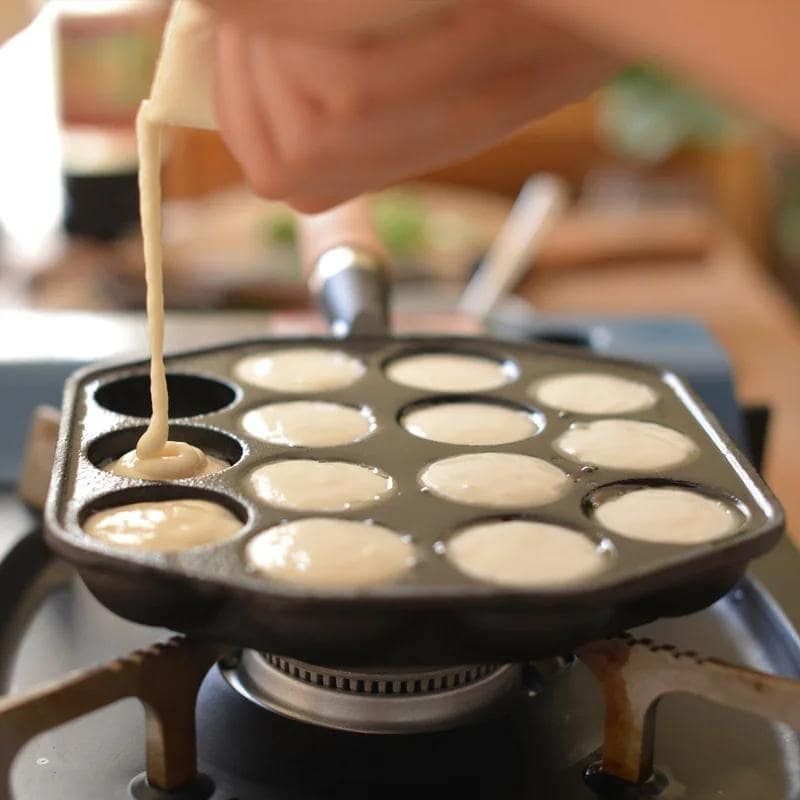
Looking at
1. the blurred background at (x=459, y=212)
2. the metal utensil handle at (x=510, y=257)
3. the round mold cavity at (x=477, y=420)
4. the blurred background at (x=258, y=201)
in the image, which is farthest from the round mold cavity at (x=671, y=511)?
the blurred background at (x=258, y=201)

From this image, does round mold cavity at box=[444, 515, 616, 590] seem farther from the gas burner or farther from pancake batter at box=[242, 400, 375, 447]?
pancake batter at box=[242, 400, 375, 447]

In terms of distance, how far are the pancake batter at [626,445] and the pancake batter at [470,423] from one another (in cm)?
5

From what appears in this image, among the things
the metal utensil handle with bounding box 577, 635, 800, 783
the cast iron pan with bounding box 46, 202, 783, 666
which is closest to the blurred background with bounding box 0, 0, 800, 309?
the cast iron pan with bounding box 46, 202, 783, 666

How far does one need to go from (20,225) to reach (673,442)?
99.1 inches

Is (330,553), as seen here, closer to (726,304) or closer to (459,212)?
(726,304)

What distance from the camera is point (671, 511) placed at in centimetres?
112

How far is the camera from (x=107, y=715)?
1141mm

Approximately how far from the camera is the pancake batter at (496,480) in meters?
1.15

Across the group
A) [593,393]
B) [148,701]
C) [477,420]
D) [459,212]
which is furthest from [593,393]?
[459,212]

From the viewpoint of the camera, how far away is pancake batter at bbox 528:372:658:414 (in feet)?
4.60

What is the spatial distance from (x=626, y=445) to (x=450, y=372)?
29 cm

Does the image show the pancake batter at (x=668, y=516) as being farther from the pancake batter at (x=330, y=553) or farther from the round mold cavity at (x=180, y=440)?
the round mold cavity at (x=180, y=440)

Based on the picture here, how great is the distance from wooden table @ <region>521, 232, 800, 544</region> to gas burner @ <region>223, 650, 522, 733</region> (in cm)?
96

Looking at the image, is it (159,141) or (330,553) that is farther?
(159,141)
